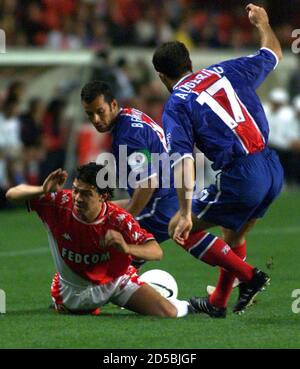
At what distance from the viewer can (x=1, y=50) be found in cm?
1844

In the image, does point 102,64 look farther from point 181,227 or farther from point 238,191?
point 181,227

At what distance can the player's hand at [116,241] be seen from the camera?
7.59m

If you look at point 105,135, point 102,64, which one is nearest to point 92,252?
point 102,64

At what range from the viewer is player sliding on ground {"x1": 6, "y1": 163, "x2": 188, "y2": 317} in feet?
26.7

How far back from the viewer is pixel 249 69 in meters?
8.43

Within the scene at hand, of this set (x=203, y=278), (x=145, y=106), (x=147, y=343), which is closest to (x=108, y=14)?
(x=145, y=106)

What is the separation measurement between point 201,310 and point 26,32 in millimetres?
13769

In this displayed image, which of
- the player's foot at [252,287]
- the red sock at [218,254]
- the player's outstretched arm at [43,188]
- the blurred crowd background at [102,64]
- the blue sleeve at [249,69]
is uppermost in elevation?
the blue sleeve at [249,69]

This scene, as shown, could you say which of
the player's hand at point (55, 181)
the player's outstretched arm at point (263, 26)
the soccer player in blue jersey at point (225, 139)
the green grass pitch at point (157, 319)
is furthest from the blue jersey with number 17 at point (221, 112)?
the green grass pitch at point (157, 319)

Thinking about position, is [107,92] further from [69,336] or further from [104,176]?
[69,336]

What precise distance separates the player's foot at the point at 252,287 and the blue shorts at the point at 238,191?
0.39 m

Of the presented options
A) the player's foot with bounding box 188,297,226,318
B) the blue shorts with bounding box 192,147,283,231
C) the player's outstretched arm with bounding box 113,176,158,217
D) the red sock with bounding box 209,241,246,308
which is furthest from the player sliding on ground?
the player's outstretched arm with bounding box 113,176,158,217

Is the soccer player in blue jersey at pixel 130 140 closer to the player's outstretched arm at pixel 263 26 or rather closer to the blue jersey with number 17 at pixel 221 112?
the blue jersey with number 17 at pixel 221 112

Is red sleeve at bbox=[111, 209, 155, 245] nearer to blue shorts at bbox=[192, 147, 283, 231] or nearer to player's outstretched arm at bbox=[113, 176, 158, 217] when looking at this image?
blue shorts at bbox=[192, 147, 283, 231]
